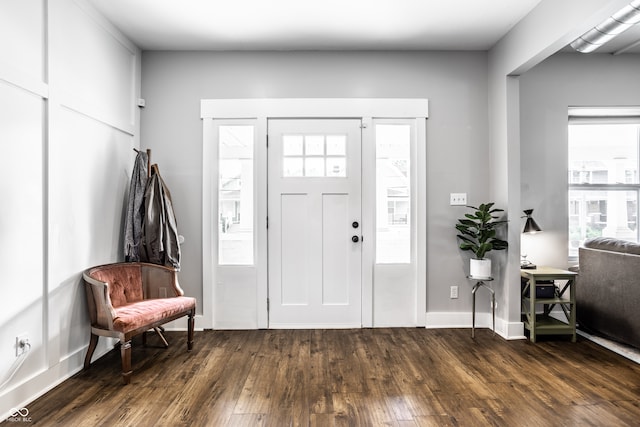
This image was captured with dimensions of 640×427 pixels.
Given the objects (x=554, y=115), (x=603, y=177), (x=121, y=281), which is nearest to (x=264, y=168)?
(x=121, y=281)

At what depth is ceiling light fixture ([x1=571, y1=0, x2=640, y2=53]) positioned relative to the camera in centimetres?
249

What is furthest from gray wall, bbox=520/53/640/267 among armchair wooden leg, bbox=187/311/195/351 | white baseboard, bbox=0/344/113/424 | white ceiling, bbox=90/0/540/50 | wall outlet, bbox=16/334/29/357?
wall outlet, bbox=16/334/29/357

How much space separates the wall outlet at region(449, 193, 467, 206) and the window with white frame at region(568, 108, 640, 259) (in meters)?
1.39

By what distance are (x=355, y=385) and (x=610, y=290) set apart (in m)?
2.49

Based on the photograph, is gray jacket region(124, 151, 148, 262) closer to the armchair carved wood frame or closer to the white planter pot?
the armchair carved wood frame

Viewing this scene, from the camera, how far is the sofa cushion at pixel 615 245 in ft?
10.5

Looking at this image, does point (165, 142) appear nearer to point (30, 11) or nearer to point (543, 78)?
point (30, 11)

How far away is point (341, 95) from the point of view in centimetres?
381

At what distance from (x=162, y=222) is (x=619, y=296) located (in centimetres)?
395

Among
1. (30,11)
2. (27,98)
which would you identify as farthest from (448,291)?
(30,11)

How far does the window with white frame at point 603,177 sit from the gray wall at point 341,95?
4.18ft

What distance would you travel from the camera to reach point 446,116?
3.85 meters

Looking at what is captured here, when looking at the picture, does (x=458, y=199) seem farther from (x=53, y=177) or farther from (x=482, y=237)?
(x=53, y=177)

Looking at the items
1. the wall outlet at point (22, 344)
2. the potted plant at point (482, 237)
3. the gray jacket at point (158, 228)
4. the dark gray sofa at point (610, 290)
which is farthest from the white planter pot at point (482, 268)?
the wall outlet at point (22, 344)
